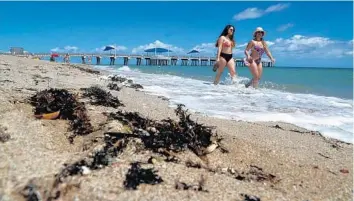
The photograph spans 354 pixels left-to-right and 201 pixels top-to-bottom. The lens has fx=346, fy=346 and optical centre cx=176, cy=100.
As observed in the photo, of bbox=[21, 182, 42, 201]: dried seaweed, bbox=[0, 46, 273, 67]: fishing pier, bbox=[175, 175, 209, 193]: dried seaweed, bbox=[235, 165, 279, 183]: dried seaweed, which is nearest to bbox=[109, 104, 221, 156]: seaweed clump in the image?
bbox=[235, 165, 279, 183]: dried seaweed

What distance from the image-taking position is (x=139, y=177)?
1.85 m

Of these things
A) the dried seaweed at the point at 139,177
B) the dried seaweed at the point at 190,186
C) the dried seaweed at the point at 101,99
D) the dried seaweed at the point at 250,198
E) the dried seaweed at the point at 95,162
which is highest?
the dried seaweed at the point at 101,99

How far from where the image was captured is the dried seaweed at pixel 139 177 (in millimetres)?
1787

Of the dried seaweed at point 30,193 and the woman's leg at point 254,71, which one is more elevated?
the woman's leg at point 254,71

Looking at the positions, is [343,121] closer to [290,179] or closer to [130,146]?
[290,179]

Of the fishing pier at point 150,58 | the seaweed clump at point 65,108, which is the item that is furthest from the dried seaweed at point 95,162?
the fishing pier at point 150,58

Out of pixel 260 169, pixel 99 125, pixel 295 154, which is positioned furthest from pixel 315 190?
pixel 99 125

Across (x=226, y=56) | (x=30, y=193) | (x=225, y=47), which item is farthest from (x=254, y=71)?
(x=30, y=193)

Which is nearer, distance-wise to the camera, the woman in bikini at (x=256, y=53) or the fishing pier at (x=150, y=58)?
the woman in bikini at (x=256, y=53)

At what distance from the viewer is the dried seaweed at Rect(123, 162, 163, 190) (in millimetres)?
1787

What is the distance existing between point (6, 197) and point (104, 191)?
44cm

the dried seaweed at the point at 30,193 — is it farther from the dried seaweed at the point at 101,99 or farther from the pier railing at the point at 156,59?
the pier railing at the point at 156,59

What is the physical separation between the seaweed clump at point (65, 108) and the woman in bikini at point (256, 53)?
6.42m

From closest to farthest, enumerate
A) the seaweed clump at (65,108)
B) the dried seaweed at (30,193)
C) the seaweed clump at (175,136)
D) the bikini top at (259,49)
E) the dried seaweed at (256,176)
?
the dried seaweed at (30,193) < the dried seaweed at (256,176) < the seaweed clump at (175,136) < the seaweed clump at (65,108) < the bikini top at (259,49)
